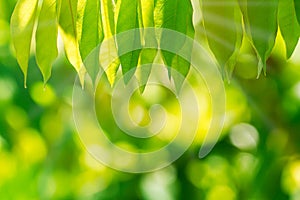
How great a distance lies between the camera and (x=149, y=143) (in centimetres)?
244

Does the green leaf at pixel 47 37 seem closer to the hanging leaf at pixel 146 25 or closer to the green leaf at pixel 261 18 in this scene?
the hanging leaf at pixel 146 25

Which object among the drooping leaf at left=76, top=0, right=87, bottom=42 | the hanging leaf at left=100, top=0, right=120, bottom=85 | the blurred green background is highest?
the drooping leaf at left=76, top=0, right=87, bottom=42

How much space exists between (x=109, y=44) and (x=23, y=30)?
12cm

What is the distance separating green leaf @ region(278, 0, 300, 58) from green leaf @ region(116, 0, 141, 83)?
0.19 meters

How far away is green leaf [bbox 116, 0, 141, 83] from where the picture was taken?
0.99m

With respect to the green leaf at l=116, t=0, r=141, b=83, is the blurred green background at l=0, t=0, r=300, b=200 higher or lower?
lower

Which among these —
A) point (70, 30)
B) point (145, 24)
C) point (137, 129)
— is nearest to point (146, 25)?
point (145, 24)

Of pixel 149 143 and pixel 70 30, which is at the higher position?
pixel 70 30

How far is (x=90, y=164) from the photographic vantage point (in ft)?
7.88

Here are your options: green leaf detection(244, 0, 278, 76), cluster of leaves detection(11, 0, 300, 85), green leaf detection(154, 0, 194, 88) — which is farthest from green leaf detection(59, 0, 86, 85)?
green leaf detection(244, 0, 278, 76)

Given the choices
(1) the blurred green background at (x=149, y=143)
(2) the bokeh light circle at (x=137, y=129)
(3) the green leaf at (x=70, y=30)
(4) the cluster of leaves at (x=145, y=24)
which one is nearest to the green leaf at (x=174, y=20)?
(4) the cluster of leaves at (x=145, y=24)

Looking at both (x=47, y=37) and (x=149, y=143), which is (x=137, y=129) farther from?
(x=47, y=37)

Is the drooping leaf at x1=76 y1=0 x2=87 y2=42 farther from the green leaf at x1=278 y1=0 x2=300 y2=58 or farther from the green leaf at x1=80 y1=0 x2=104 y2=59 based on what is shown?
the green leaf at x1=278 y1=0 x2=300 y2=58

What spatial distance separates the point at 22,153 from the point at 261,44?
58.2 inches
